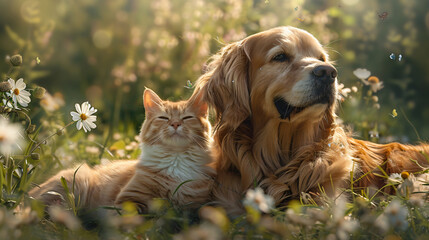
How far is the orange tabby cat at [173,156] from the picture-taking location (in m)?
2.64

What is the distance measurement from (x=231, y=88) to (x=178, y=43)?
3.09 metres

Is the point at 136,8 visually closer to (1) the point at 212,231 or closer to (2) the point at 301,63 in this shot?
(2) the point at 301,63

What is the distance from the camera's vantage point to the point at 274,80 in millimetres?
2697

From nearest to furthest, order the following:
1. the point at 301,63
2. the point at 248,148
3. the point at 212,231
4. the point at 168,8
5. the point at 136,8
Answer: the point at 212,231, the point at 301,63, the point at 248,148, the point at 168,8, the point at 136,8

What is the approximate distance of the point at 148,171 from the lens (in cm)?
271

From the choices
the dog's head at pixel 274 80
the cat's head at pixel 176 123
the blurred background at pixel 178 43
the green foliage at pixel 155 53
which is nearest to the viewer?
the dog's head at pixel 274 80

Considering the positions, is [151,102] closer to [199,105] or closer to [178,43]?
[199,105]

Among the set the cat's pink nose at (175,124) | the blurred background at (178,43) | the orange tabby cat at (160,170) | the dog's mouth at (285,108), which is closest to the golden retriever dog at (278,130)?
the dog's mouth at (285,108)

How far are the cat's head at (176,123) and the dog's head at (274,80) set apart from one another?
0.11 meters

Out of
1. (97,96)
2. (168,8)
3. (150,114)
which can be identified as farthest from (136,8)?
(150,114)

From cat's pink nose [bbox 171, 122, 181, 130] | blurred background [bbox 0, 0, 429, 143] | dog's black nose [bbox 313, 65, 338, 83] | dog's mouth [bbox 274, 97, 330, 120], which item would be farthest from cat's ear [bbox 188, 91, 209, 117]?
blurred background [bbox 0, 0, 429, 143]

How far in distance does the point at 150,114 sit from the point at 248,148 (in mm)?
655

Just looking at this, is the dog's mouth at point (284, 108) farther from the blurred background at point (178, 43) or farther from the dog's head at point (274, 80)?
the blurred background at point (178, 43)

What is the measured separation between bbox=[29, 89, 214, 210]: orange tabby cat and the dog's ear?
0.11 metres
